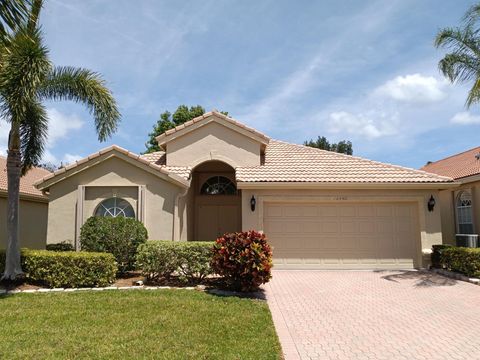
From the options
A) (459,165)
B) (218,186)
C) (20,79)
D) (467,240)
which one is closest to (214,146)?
(218,186)

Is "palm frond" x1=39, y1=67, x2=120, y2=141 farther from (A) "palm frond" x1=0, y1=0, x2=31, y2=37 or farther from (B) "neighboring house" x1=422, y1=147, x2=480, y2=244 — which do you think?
(B) "neighboring house" x1=422, y1=147, x2=480, y2=244

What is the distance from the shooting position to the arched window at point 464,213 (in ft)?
52.8

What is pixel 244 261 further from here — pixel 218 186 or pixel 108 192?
pixel 218 186

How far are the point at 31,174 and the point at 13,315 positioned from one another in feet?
54.3

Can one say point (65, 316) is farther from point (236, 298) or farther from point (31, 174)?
point (31, 174)

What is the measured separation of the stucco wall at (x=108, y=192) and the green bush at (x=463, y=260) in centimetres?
903

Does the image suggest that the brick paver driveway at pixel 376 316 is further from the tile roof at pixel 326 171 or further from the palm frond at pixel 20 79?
the palm frond at pixel 20 79

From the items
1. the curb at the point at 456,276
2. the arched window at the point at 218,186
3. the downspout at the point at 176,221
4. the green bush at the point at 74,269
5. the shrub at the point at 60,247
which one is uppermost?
the arched window at the point at 218,186

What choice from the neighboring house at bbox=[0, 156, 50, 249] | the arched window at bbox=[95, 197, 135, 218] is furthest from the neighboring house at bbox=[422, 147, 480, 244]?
the neighboring house at bbox=[0, 156, 50, 249]

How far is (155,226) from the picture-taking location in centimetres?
1259

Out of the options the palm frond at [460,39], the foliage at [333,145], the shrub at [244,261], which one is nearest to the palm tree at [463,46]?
the palm frond at [460,39]

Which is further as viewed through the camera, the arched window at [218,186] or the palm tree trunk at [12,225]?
the arched window at [218,186]

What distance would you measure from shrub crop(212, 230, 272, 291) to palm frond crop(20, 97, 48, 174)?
729 centimetres

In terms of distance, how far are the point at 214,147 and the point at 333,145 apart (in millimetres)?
35180
